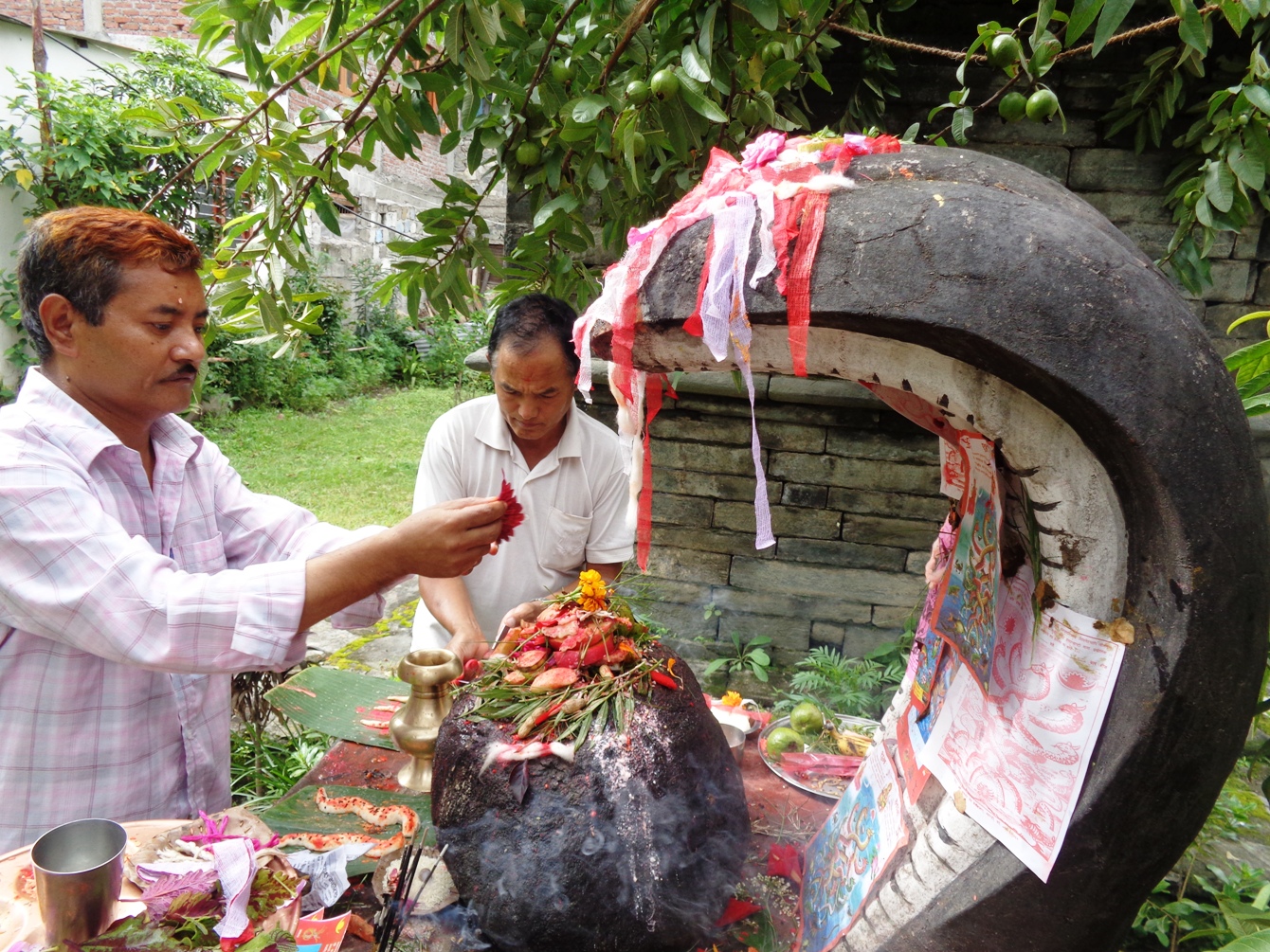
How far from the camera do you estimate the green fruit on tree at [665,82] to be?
6.73ft

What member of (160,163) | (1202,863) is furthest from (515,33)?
(160,163)

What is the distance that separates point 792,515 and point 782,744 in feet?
6.17

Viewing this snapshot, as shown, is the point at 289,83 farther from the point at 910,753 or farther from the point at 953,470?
the point at 910,753

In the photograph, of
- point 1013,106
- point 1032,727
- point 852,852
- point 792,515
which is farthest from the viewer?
point 792,515

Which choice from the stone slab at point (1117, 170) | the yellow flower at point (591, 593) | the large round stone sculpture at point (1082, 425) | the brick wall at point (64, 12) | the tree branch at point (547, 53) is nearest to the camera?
the large round stone sculpture at point (1082, 425)

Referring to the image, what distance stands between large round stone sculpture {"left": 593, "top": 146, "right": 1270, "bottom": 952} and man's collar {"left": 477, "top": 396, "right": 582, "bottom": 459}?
2.01 meters

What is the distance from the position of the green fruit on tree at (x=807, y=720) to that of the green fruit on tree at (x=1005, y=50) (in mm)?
2035

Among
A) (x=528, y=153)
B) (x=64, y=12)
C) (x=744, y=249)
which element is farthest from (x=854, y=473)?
(x=64, y=12)

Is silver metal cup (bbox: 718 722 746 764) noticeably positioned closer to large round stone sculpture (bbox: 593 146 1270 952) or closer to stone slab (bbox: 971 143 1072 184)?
large round stone sculpture (bbox: 593 146 1270 952)

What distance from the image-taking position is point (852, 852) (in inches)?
71.2

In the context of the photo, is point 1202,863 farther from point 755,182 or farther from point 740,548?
point 755,182

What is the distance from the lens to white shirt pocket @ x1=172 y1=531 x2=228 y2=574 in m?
2.28

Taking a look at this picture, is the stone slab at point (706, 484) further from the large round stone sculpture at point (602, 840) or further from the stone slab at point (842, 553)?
the large round stone sculpture at point (602, 840)

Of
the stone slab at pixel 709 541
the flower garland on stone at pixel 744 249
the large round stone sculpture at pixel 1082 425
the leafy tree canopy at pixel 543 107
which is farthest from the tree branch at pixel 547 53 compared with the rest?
the stone slab at pixel 709 541
